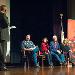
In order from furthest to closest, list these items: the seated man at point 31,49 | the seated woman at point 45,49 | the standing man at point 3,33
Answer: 1. the seated woman at point 45,49
2. the seated man at point 31,49
3. the standing man at point 3,33

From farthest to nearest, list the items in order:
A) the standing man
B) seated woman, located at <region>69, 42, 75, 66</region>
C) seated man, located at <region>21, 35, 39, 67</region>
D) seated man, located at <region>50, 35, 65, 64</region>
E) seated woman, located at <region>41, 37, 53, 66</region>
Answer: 1. seated woman, located at <region>69, 42, 75, 66</region>
2. seated man, located at <region>50, 35, 65, 64</region>
3. seated woman, located at <region>41, 37, 53, 66</region>
4. seated man, located at <region>21, 35, 39, 67</region>
5. the standing man

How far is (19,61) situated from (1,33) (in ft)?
13.3

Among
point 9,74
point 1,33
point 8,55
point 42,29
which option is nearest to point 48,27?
point 42,29

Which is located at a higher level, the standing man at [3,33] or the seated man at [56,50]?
the standing man at [3,33]

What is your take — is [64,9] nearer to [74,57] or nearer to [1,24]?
[74,57]

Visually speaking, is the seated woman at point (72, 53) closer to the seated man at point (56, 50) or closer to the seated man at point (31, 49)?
the seated man at point (56, 50)

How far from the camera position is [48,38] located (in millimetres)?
12609

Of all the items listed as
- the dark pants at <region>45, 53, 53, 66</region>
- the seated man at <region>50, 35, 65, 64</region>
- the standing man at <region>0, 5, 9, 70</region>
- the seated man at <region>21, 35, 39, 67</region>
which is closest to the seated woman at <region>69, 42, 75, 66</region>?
the seated man at <region>50, 35, 65, 64</region>

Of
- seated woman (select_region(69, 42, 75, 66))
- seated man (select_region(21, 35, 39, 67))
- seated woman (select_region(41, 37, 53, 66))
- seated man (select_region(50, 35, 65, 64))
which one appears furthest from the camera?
seated woman (select_region(69, 42, 75, 66))

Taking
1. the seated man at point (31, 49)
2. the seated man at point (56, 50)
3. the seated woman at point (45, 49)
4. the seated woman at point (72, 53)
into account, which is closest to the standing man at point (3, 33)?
the seated man at point (31, 49)

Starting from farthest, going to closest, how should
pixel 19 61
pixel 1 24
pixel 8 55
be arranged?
pixel 19 61, pixel 8 55, pixel 1 24

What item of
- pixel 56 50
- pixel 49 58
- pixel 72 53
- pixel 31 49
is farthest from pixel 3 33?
pixel 72 53

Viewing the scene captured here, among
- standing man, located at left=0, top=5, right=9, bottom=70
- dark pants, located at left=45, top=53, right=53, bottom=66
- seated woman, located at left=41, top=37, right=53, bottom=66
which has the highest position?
standing man, located at left=0, top=5, right=9, bottom=70

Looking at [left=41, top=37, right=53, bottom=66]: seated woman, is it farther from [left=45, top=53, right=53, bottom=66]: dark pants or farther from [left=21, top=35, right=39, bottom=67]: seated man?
[left=21, top=35, right=39, bottom=67]: seated man
